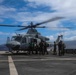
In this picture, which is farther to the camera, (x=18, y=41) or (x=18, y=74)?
(x=18, y=41)

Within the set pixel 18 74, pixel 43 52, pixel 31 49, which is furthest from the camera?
pixel 31 49

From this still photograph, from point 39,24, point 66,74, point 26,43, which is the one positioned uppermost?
point 39,24

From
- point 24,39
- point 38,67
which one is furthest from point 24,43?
point 38,67

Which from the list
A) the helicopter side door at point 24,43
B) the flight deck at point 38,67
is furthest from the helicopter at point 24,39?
the flight deck at point 38,67

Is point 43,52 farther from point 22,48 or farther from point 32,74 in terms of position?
point 32,74

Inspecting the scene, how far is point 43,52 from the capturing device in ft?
108

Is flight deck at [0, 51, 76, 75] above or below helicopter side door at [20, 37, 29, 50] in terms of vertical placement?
below

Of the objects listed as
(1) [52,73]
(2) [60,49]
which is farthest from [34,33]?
(1) [52,73]

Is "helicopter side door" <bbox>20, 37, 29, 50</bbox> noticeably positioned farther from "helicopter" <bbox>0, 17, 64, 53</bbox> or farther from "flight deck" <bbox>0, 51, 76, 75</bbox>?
"flight deck" <bbox>0, 51, 76, 75</bbox>

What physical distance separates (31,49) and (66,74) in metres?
23.6

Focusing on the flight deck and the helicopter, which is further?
the helicopter

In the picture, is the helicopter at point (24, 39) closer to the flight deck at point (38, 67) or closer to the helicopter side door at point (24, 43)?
the helicopter side door at point (24, 43)

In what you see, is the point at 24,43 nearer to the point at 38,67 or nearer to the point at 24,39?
the point at 24,39

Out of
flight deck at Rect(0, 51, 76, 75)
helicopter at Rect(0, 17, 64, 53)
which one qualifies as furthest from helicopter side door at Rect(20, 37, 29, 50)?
flight deck at Rect(0, 51, 76, 75)
